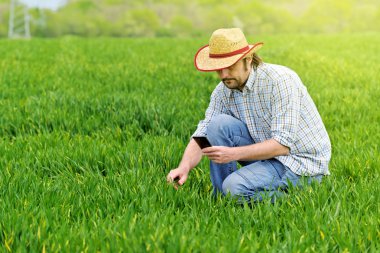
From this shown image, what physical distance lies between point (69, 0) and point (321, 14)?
3887 cm

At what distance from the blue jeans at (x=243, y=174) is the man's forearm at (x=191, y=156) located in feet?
0.34

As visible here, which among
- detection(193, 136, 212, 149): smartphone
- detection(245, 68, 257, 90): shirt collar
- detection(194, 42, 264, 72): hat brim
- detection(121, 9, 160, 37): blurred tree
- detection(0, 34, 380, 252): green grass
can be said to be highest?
detection(194, 42, 264, 72): hat brim

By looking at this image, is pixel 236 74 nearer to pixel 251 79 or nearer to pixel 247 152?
pixel 251 79

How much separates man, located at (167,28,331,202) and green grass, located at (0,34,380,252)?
0.13 metres

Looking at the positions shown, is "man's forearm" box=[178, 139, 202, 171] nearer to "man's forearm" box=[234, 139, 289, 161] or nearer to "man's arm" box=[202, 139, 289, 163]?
"man's arm" box=[202, 139, 289, 163]

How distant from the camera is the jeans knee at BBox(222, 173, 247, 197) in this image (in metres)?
3.08

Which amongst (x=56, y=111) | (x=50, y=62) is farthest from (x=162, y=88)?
(x=50, y=62)

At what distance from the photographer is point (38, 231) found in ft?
7.70

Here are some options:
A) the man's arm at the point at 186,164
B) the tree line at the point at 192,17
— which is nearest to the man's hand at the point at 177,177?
the man's arm at the point at 186,164

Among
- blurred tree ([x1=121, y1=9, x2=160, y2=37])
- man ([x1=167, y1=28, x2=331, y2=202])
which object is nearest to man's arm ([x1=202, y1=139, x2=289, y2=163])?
man ([x1=167, y1=28, x2=331, y2=202])

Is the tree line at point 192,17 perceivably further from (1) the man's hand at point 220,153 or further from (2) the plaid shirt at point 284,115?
(1) the man's hand at point 220,153

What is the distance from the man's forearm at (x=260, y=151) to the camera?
298cm

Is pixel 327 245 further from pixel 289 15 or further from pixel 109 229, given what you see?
pixel 289 15

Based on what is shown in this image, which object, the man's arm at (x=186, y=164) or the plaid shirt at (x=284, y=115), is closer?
the plaid shirt at (x=284, y=115)
